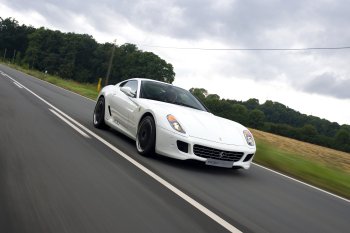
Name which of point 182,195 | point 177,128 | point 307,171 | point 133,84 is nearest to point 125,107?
point 133,84

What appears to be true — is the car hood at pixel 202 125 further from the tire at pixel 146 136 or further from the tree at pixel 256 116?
the tree at pixel 256 116

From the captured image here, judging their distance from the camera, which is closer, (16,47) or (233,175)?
(233,175)

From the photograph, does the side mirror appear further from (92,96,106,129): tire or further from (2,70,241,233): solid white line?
(92,96,106,129): tire

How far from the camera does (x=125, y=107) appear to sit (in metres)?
7.78

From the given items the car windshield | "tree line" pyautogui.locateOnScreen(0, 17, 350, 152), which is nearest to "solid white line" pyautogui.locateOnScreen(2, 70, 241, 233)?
the car windshield

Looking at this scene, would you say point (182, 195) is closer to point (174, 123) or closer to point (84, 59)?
point (174, 123)

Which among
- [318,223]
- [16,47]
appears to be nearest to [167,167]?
[318,223]

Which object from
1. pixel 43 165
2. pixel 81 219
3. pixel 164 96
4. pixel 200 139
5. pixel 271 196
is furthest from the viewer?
pixel 164 96

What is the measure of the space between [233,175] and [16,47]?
148 metres

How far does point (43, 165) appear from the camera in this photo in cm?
512

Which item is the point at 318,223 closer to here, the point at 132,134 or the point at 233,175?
the point at 233,175

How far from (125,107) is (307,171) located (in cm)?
392

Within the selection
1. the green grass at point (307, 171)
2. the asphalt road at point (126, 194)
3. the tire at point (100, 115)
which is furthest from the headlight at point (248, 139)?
the tire at point (100, 115)

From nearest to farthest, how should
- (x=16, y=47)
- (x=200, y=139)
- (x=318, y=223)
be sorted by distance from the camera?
(x=318, y=223), (x=200, y=139), (x=16, y=47)
